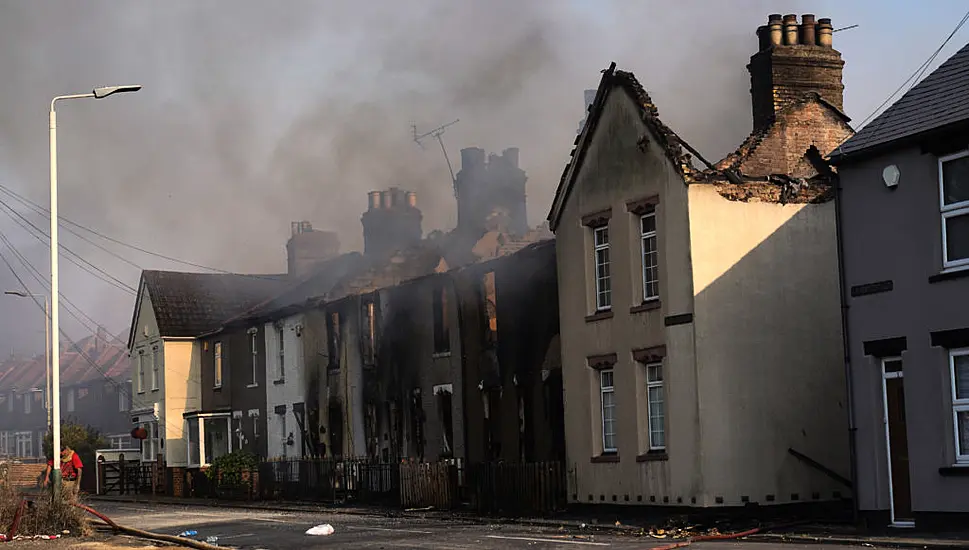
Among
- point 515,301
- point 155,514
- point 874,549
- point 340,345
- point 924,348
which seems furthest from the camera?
point 340,345

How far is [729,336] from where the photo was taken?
80.1 ft

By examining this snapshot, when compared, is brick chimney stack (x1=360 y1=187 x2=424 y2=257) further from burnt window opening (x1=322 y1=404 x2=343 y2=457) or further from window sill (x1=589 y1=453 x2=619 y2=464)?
window sill (x1=589 y1=453 x2=619 y2=464)

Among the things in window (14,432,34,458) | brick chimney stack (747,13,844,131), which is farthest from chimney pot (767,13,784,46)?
window (14,432,34,458)

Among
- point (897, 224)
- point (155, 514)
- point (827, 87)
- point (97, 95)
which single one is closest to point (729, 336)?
point (897, 224)

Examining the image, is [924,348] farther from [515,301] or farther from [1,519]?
[1,519]

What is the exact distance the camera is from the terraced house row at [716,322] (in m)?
20.2

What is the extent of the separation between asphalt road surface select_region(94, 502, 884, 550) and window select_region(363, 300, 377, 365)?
23.4 feet

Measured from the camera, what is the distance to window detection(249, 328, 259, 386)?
4719cm

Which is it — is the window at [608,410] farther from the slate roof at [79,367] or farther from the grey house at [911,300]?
the slate roof at [79,367]

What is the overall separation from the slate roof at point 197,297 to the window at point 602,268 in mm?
30205

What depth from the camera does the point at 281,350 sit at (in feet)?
148

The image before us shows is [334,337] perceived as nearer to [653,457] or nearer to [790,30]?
[653,457]

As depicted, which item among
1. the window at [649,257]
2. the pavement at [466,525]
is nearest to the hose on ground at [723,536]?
the pavement at [466,525]

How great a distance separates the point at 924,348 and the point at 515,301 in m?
13.1
